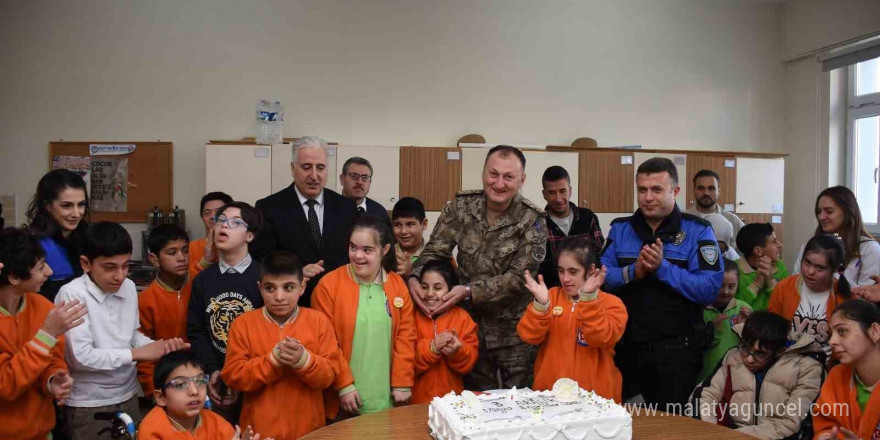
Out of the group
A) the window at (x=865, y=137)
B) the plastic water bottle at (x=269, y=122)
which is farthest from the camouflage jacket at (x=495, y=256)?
the window at (x=865, y=137)

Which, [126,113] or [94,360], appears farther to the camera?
[126,113]

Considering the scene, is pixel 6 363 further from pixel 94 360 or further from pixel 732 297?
pixel 732 297

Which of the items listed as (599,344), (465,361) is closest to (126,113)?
(465,361)

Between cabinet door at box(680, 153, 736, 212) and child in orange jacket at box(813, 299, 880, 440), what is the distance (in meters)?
3.79

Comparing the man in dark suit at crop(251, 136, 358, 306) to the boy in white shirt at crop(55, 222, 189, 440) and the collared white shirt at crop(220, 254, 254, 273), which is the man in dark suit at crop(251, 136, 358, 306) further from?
the boy in white shirt at crop(55, 222, 189, 440)

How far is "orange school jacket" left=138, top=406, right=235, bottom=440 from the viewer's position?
1.94 meters

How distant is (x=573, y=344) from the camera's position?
2426 mm

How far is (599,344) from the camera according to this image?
2334 millimetres

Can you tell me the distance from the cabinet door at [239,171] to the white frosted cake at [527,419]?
3772 millimetres

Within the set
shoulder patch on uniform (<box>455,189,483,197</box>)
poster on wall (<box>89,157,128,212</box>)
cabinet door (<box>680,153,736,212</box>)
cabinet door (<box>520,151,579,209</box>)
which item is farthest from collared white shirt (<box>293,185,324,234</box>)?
cabinet door (<box>680,153,736,212</box>)

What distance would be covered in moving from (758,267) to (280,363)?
9.73 ft

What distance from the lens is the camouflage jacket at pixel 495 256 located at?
102 inches

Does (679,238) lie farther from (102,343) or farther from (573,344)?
(102,343)

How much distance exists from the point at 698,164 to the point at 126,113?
574 cm
